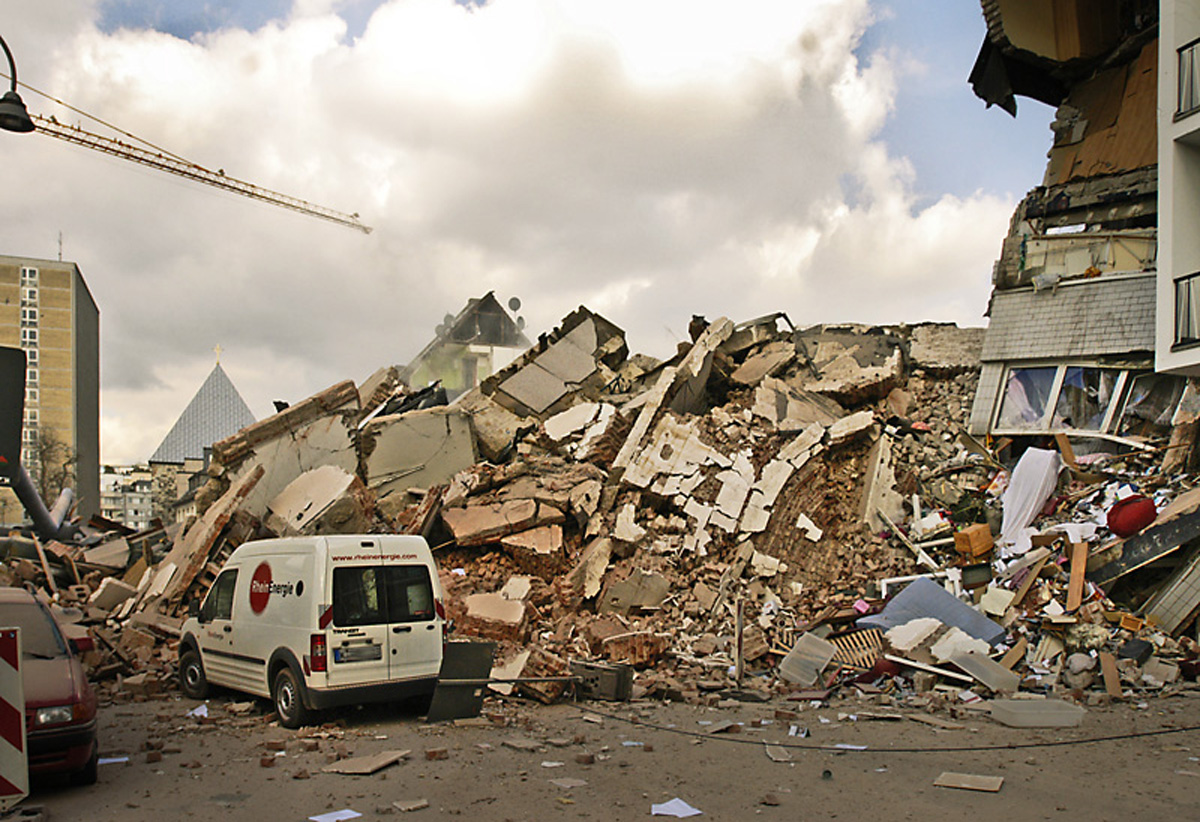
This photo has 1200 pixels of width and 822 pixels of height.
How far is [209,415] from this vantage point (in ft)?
315

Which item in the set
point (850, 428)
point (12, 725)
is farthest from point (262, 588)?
point (850, 428)

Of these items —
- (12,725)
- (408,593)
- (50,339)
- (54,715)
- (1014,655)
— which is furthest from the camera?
(50,339)

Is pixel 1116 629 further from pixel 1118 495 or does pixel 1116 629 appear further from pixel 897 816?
pixel 897 816

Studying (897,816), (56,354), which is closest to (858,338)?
(897,816)

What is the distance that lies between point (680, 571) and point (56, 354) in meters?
95.0

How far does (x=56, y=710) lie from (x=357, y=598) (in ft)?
8.93

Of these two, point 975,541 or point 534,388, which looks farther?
point 534,388

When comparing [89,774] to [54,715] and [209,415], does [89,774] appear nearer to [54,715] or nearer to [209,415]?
[54,715]

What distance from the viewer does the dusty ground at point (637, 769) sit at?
218 inches

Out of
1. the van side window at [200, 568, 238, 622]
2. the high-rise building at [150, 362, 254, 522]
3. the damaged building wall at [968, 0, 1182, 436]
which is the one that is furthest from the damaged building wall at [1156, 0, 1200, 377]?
the high-rise building at [150, 362, 254, 522]

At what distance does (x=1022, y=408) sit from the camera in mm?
15531

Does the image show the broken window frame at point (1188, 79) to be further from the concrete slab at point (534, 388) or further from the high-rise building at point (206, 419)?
the high-rise building at point (206, 419)

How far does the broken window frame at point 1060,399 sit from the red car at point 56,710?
14199 mm

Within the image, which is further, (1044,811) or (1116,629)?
(1116,629)
